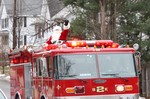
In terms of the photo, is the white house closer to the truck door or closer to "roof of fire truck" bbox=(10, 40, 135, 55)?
the truck door

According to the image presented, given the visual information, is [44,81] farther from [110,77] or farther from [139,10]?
[139,10]

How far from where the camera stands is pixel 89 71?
424 inches

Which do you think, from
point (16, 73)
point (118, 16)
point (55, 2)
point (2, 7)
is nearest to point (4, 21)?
point (2, 7)

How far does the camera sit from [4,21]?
222 ft

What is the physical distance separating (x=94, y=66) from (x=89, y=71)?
180mm

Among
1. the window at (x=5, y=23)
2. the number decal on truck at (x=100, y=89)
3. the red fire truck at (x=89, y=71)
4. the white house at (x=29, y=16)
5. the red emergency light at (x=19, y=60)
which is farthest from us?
the window at (x=5, y=23)

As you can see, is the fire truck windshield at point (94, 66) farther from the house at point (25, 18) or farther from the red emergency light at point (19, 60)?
the house at point (25, 18)

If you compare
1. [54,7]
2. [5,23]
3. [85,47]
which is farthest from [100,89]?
[5,23]

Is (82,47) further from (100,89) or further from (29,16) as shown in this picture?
(29,16)

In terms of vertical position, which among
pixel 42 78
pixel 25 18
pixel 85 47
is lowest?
pixel 42 78

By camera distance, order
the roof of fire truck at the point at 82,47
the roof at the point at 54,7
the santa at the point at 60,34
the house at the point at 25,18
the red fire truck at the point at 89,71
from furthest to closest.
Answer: the house at the point at 25,18
the roof at the point at 54,7
the santa at the point at 60,34
the roof of fire truck at the point at 82,47
the red fire truck at the point at 89,71

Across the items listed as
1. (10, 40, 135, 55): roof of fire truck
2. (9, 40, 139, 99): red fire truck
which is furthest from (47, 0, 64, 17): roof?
(9, 40, 139, 99): red fire truck

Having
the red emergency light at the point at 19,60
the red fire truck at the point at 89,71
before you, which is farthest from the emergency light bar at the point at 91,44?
the red emergency light at the point at 19,60

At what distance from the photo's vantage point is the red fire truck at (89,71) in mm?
10680
